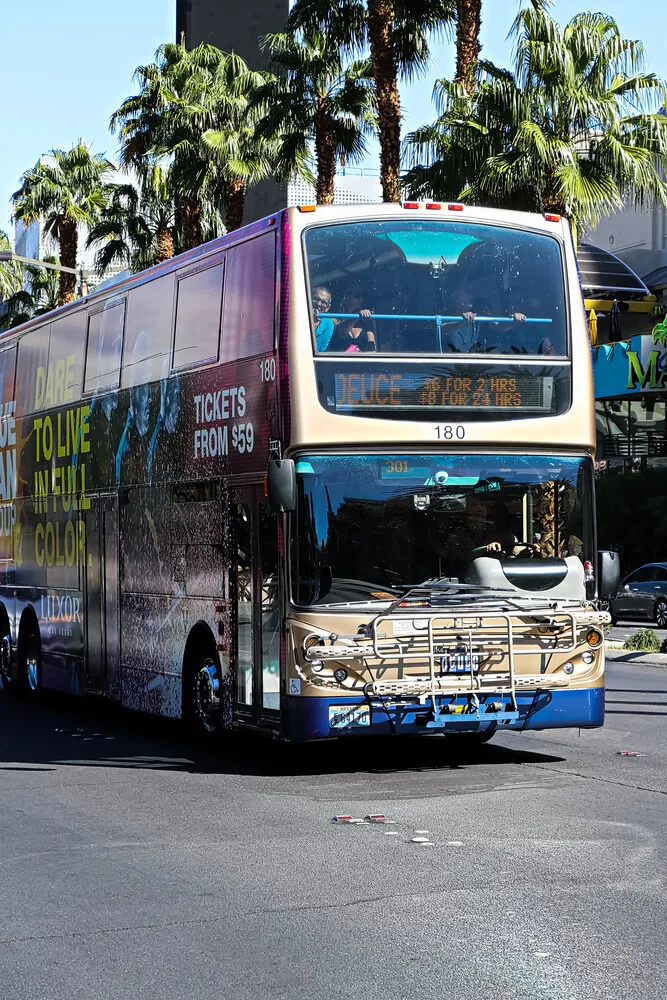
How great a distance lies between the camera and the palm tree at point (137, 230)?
42.4 m

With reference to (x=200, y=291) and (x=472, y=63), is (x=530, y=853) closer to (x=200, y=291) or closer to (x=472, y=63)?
(x=200, y=291)

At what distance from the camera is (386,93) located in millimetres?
27312

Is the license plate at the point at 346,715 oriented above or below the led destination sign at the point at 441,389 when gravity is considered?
below

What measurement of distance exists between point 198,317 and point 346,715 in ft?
13.4

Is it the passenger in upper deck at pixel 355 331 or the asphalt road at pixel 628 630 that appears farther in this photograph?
the asphalt road at pixel 628 630

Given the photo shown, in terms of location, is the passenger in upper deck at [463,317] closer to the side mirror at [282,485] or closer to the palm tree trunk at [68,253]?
the side mirror at [282,485]

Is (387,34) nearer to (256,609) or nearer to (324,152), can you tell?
(324,152)

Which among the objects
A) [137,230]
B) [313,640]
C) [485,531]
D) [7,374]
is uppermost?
[137,230]

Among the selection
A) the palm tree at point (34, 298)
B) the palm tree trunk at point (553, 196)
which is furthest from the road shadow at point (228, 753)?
the palm tree at point (34, 298)

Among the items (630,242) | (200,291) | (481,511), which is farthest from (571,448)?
(630,242)

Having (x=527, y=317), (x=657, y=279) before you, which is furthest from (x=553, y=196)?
(x=657, y=279)

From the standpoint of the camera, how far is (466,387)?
11.5 metres

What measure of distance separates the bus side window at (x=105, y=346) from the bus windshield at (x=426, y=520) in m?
4.90

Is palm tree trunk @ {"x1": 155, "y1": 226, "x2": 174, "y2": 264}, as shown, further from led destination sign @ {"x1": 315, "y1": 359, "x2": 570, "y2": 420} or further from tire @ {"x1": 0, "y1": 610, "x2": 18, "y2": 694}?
led destination sign @ {"x1": 315, "y1": 359, "x2": 570, "y2": 420}
